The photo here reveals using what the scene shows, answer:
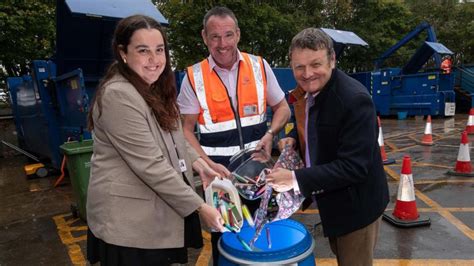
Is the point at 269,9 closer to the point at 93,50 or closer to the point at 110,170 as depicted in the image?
the point at 93,50

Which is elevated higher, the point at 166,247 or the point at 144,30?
the point at 144,30

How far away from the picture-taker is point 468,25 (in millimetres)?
19984

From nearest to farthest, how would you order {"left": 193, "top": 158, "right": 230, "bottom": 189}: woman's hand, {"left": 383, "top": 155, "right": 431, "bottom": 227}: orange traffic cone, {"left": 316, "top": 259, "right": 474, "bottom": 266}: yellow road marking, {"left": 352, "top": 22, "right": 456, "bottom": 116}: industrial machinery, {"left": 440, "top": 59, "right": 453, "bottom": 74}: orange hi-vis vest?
{"left": 193, "top": 158, "right": 230, "bottom": 189}: woman's hand → {"left": 316, "top": 259, "right": 474, "bottom": 266}: yellow road marking → {"left": 383, "top": 155, "right": 431, "bottom": 227}: orange traffic cone → {"left": 352, "top": 22, "right": 456, "bottom": 116}: industrial machinery → {"left": 440, "top": 59, "right": 453, "bottom": 74}: orange hi-vis vest

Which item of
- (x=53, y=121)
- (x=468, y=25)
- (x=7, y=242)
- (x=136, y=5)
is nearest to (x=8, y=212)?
(x=7, y=242)

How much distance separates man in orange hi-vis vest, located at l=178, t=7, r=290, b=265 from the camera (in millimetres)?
2227

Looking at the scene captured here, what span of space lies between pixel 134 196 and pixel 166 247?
0.28m

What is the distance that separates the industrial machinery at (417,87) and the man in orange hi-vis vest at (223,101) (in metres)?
11.6

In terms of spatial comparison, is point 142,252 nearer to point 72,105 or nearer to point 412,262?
point 412,262

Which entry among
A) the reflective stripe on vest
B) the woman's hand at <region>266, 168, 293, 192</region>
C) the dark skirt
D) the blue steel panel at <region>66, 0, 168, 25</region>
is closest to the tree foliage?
the blue steel panel at <region>66, 0, 168, 25</region>

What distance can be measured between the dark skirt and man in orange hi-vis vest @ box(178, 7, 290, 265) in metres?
0.52

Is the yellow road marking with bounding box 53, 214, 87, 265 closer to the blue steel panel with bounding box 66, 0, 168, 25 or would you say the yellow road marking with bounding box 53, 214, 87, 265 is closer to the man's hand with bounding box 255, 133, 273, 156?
the man's hand with bounding box 255, 133, 273, 156

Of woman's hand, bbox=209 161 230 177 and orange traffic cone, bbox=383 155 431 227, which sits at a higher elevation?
woman's hand, bbox=209 161 230 177

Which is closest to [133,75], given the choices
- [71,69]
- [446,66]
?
→ [71,69]

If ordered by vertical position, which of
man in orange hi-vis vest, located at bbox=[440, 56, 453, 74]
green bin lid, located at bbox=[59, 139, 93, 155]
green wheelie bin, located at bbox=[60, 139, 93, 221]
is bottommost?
green wheelie bin, located at bbox=[60, 139, 93, 221]
